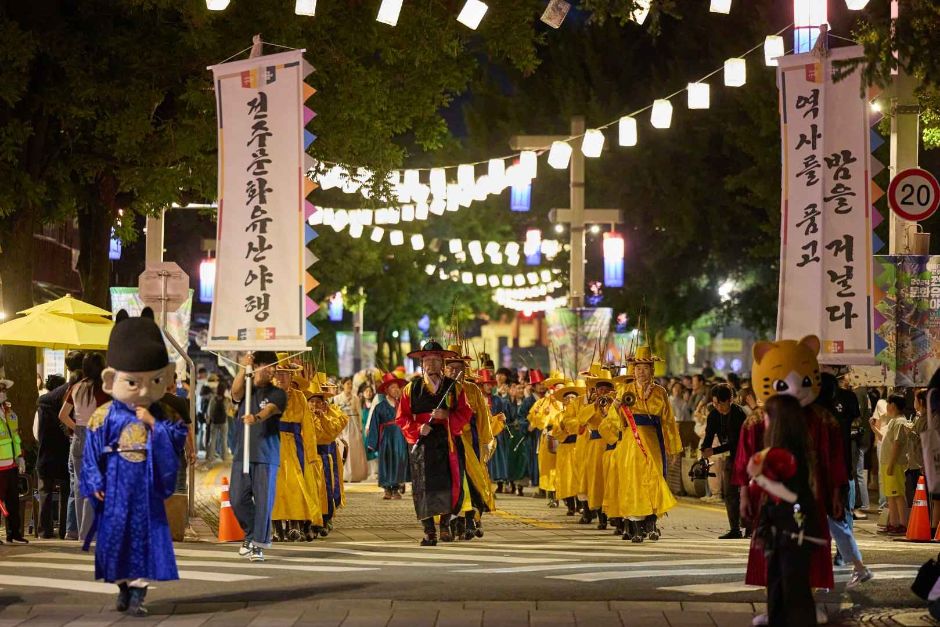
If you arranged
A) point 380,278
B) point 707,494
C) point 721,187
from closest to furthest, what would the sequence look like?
point 707,494, point 721,187, point 380,278

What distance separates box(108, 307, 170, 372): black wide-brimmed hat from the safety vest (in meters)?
5.03

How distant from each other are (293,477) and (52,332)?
3.67 m

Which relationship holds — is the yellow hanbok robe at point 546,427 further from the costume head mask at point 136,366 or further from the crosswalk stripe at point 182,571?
the costume head mask at point 136,366

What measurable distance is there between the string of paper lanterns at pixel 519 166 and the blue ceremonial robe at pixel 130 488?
1046cm

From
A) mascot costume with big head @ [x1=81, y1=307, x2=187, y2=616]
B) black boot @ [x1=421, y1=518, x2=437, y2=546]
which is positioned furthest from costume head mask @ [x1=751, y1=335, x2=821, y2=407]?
black boot @ [x1=421, y1=518, x2=437, y2=546]

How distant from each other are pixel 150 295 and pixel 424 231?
1504 inches

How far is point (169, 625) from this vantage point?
9641 mm

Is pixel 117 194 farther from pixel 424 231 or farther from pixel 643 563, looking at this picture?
pixel 424 231

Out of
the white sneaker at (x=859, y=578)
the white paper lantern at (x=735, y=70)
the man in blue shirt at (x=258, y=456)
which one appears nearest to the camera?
the white sneaker at (x=859, y=578)

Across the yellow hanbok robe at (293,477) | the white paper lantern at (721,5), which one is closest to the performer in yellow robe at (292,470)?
the yellow hanbok robe at (293,477)

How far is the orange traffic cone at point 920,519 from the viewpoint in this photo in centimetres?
1595

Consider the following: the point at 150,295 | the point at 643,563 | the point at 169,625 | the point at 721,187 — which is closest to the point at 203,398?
the point at 721,187

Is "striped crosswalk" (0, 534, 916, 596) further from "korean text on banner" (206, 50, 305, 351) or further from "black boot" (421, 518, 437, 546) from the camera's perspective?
"korean text on banner" (206, 50, 305, 351)

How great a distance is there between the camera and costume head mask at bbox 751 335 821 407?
9.41 metres
